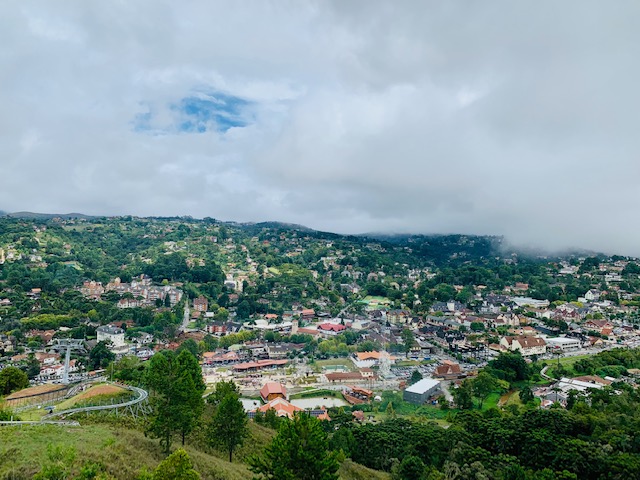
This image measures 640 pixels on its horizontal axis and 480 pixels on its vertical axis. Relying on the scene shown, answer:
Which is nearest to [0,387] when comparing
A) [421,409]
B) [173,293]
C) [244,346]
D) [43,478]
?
[43,478]

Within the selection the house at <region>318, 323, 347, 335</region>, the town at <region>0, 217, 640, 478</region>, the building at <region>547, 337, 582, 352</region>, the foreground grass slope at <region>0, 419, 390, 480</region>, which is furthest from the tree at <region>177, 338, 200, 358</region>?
the building at <region>547, 337, 582, 352</region>

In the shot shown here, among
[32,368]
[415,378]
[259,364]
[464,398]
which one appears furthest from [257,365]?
[464,398]

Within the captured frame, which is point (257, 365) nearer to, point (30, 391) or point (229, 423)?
point (30, 391)

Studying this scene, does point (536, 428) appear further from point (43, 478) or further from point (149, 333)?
point (149, 333)

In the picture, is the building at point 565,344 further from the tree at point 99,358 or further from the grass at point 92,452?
the tree at point 99,358

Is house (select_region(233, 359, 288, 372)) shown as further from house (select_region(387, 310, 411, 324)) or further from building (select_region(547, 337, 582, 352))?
building (select_region(547, 337, 582, 352))
